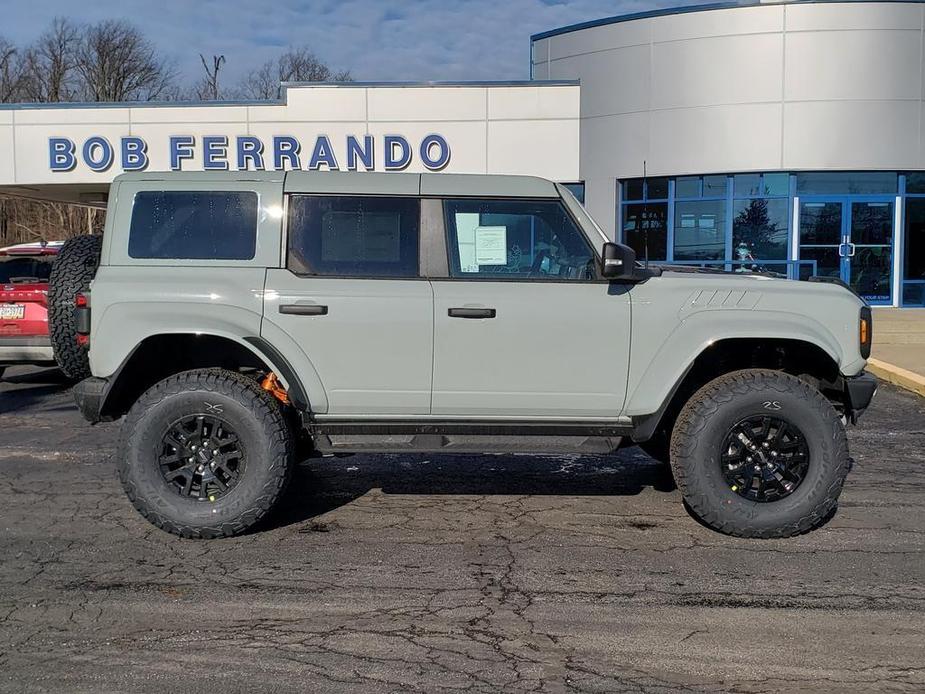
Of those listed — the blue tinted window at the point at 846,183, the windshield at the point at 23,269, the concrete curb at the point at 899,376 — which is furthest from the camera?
the blue tinted window at the point at 846,183

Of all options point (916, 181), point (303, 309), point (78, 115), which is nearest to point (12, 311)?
point (303, 309)

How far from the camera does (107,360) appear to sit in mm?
5168

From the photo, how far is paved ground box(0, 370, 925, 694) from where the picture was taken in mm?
3664

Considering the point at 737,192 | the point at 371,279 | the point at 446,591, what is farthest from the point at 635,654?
the point at 737,192

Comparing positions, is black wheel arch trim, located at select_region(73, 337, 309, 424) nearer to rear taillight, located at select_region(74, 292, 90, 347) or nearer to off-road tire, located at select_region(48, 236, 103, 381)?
rear taillight, located at select_region(74, 292, 90, 347)

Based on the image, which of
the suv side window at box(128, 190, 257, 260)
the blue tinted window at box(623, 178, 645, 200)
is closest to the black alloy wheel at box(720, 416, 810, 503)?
the suv side window at box(128, 190, 257, 260)

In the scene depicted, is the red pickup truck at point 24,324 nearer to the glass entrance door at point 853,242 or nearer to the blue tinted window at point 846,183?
the glass entrance door at point 853,242

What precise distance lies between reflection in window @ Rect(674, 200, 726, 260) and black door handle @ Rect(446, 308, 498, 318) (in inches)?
636

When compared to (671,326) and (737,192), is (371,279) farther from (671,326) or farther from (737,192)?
(737,192)

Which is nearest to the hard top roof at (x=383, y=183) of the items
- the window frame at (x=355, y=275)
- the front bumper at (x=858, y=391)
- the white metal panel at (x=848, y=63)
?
the window frame at (x=355, y=275)

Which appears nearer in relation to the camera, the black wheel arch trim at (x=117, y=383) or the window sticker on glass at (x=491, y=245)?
the black wheel arch trim at (x=117, y=383)

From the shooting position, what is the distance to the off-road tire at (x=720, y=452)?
16.9ft

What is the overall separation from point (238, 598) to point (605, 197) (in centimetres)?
1773

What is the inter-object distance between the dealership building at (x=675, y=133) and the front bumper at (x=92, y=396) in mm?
15838
